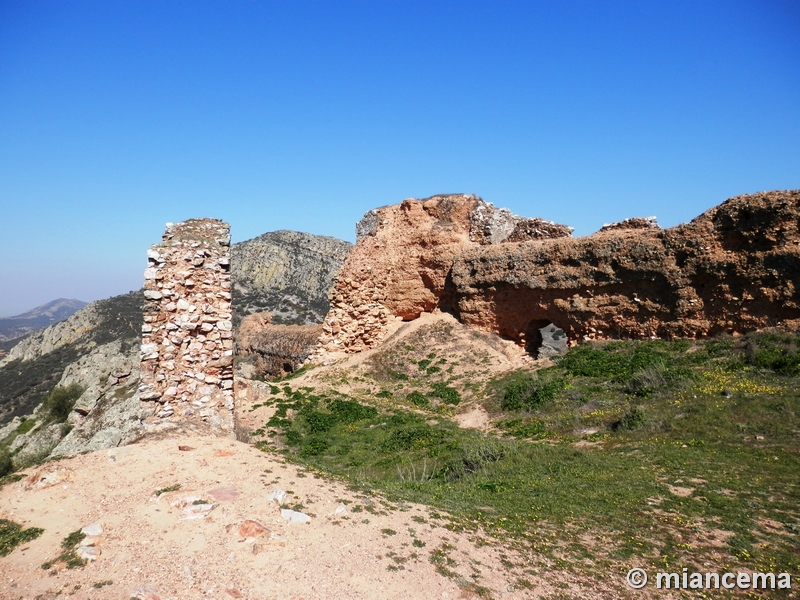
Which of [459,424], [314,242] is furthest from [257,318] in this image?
[314,242]

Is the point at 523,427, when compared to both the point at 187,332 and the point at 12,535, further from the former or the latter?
the point at 12,535

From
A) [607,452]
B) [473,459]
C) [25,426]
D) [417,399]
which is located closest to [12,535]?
[473,459]

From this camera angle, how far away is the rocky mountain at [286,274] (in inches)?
2098

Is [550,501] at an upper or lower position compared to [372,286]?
lower

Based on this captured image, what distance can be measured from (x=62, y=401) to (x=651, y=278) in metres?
29.6

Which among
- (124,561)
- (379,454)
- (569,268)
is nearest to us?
(124,561)

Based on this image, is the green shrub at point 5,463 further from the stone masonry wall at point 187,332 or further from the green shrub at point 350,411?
the stone masonry wall at point 187,332

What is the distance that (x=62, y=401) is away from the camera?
27.6 m

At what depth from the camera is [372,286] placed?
2269 cm

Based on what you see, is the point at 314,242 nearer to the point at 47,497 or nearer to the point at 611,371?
the point at 611,371

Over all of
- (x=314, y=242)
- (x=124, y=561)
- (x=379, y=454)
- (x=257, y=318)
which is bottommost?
(x=379, y=454)

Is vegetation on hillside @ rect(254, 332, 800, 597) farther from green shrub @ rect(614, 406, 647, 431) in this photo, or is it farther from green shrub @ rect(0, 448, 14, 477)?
green shrub @ rect(0, 448, 14, 477)

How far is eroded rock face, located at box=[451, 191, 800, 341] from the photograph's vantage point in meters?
14.1

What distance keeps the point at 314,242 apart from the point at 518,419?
58203mm
